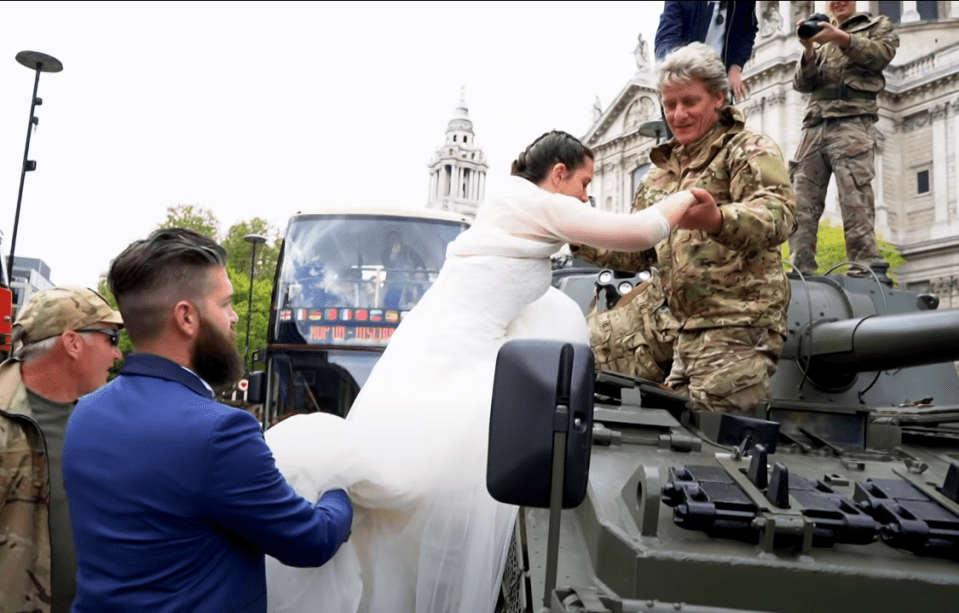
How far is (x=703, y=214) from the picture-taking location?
2.94m

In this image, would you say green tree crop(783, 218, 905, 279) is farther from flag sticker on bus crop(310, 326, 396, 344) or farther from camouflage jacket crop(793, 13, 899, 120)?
camouflage jacket crop(793, 13, 899, 120)

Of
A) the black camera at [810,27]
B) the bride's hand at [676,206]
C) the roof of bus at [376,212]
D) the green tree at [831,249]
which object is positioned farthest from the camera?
the green tree at [831,249]

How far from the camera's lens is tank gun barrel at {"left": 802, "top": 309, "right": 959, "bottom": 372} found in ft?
10.8

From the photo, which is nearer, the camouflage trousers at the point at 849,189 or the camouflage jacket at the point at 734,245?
the camouflage jacket at the point at 734,245

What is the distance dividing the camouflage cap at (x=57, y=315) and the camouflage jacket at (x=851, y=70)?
538cm

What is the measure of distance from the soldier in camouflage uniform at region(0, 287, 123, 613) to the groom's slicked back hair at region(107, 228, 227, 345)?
1229 millimetres

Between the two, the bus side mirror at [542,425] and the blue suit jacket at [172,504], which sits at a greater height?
the bus side mirror at [542,425]

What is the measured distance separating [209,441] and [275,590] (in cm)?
86

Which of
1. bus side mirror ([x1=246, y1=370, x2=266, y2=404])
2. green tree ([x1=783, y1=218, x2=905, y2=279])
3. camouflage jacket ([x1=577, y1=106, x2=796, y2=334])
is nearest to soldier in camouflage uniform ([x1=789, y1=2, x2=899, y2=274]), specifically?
camouflage jacket ([x1=577, y1=106, x2=796, y2=334])

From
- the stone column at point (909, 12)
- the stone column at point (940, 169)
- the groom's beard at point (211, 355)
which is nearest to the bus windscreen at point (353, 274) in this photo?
the groom's beard at point (211, 355)

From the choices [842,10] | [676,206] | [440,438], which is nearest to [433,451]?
[440,438]

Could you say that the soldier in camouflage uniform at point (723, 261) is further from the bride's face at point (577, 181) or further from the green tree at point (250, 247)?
the green tree at point (250, 247)

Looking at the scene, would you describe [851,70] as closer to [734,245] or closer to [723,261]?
[723,261]

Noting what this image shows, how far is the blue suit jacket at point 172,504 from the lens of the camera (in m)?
2.02
